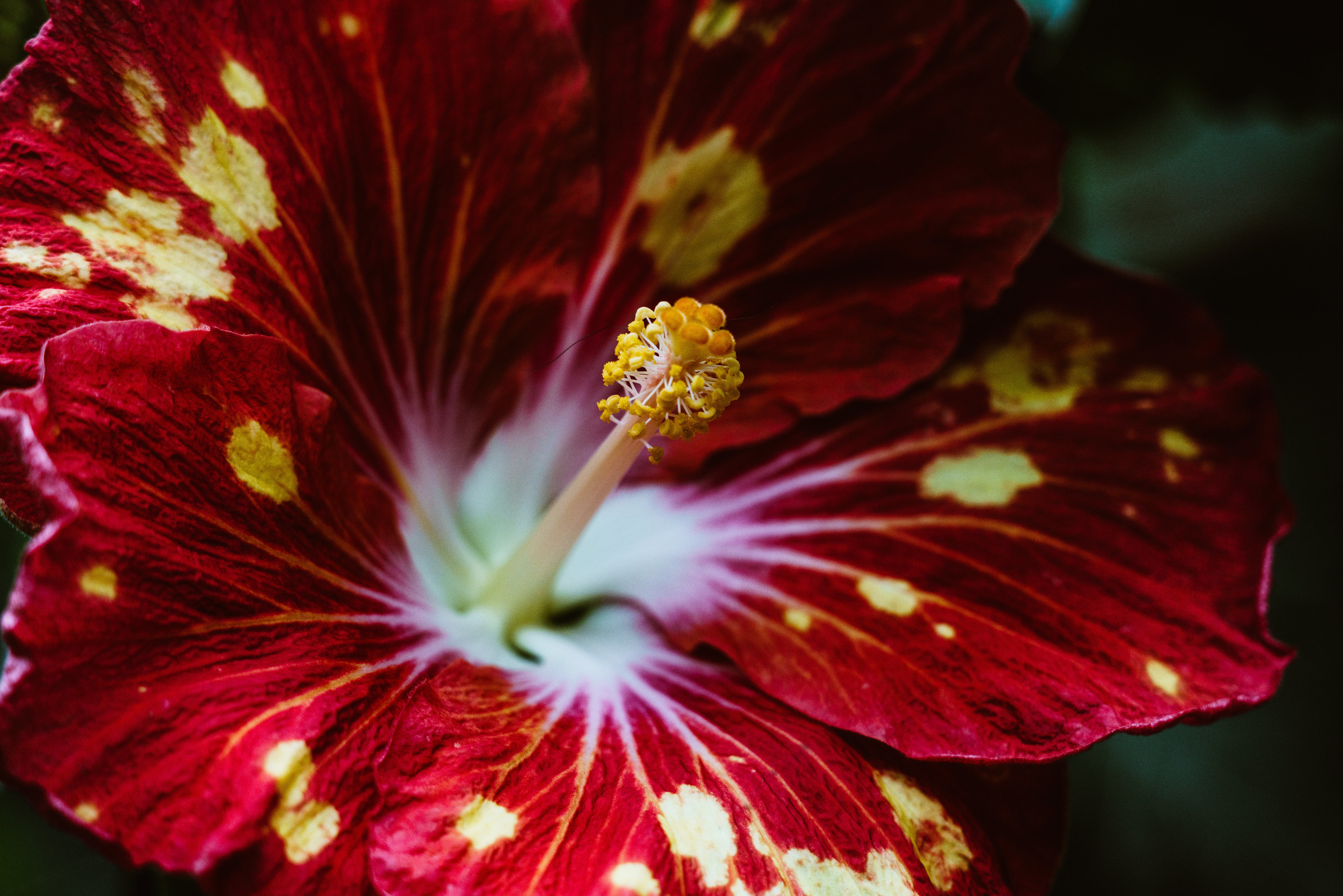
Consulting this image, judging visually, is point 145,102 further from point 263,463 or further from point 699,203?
point 699,203

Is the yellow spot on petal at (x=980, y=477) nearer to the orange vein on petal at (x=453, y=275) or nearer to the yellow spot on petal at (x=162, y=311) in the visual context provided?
the orange vein on petal at (x=453, y=275)

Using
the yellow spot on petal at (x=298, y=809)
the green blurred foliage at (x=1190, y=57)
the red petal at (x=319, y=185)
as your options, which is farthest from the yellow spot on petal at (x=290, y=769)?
the green blurred foliage at (x=1190, y=57)

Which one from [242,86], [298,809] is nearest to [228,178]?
[242,86]

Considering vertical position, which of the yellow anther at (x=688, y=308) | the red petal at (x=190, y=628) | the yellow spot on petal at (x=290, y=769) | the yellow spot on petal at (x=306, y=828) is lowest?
the yellow spot on petal at (x=306, y=828)

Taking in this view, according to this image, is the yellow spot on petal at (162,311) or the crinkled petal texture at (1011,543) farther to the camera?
the crinkled petal texture at (1011,543)

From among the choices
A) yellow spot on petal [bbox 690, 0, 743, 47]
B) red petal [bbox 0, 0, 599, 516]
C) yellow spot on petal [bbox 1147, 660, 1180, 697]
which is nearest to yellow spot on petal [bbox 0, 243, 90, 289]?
red petal [bbox 0, 0, 599, 516]

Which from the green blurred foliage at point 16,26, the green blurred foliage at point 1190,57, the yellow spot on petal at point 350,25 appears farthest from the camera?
the green blurred foliage at point 1190,57

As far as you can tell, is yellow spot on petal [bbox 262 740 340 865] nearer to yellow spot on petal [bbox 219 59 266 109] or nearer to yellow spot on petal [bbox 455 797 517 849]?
yellow spot on petal [bbox 455 797 517 849]
